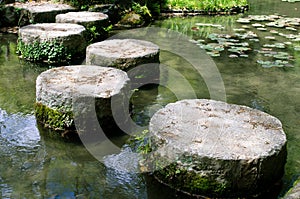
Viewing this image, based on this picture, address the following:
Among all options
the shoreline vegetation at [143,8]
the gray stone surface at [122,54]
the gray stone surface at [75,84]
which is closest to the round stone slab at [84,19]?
the shoreline vegetation at [143,8]

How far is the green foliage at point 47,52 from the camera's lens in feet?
23.0

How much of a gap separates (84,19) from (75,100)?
4342 millimetres

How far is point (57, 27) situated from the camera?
7523mm

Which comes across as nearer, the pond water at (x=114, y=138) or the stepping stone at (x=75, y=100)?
the pond water at (x=114, y=138)

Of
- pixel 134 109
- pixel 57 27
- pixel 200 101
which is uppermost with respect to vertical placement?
pixel 57 27

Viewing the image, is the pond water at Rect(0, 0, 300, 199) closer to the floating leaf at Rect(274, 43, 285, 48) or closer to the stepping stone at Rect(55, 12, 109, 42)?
the floating leaf at Rect(274, 43, 285, 48)

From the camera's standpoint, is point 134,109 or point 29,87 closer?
point 134,109

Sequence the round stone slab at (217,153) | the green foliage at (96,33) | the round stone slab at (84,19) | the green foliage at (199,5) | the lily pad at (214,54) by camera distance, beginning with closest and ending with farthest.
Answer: the round stone slab at (217,153) < the lily pad at (214,54) < the round stone slab at (84,19) < the green foliage at (96,33) < the green foliage at (199,5)

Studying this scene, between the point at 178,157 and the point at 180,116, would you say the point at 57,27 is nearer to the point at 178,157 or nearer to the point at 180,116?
Answer: the point at 180,116

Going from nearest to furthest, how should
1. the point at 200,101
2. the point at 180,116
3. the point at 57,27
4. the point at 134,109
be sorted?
1. the point at 180,116
2. the point at 200,101
3. the point at 134,109
4. the point at 57,27

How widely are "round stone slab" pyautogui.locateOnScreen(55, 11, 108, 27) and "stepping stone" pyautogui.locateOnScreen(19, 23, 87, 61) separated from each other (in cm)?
55

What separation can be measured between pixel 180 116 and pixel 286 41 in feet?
19.3

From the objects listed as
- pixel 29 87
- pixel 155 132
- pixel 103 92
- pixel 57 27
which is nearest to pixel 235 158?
pixel 155 132

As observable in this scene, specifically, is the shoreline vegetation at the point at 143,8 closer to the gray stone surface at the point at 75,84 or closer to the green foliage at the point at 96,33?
the green foliage at the point at 96,33
